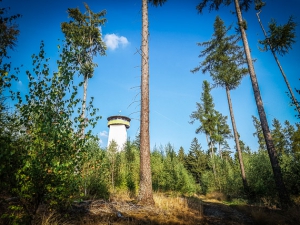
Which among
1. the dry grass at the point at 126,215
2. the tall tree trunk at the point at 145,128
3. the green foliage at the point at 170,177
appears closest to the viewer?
the dry grass at the point at 126,215

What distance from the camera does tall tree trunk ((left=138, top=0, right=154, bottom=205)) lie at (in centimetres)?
616

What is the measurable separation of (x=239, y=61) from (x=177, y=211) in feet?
50.7

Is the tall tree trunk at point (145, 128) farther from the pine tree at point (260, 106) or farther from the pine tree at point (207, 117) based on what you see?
the pine tree at point (207, 117)

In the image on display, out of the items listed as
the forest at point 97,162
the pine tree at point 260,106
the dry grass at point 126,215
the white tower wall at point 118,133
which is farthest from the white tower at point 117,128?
the dry grass at point 126,215

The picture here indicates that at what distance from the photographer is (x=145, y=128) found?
23.3ft

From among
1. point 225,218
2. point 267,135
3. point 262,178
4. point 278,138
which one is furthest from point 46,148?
point 278,138

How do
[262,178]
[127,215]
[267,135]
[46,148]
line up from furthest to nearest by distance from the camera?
[262,178] → [267,135] → [127,215] → [46,148]

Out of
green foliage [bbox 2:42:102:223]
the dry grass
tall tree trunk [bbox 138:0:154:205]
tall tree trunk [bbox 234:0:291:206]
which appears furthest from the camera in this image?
tall tree trunk [bbox 234:0:291:206]

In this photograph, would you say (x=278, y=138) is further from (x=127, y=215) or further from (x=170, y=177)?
(x=127, y=215)

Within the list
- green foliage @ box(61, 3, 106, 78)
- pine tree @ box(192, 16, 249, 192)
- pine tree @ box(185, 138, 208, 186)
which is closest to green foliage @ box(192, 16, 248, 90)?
pine tree @ box(192, 16, 249, 192)

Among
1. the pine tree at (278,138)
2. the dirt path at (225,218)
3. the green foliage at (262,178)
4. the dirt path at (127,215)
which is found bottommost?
the dirt path at (225,218)

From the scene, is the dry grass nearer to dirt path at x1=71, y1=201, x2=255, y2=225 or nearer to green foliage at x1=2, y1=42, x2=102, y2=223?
dirt path at x1=71, y1=201, x2=255, y2=225

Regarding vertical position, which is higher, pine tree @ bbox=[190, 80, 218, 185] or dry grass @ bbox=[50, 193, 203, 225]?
pine tree @ bbox=[190, 80, 218, 185]

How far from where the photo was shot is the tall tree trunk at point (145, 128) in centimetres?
616
